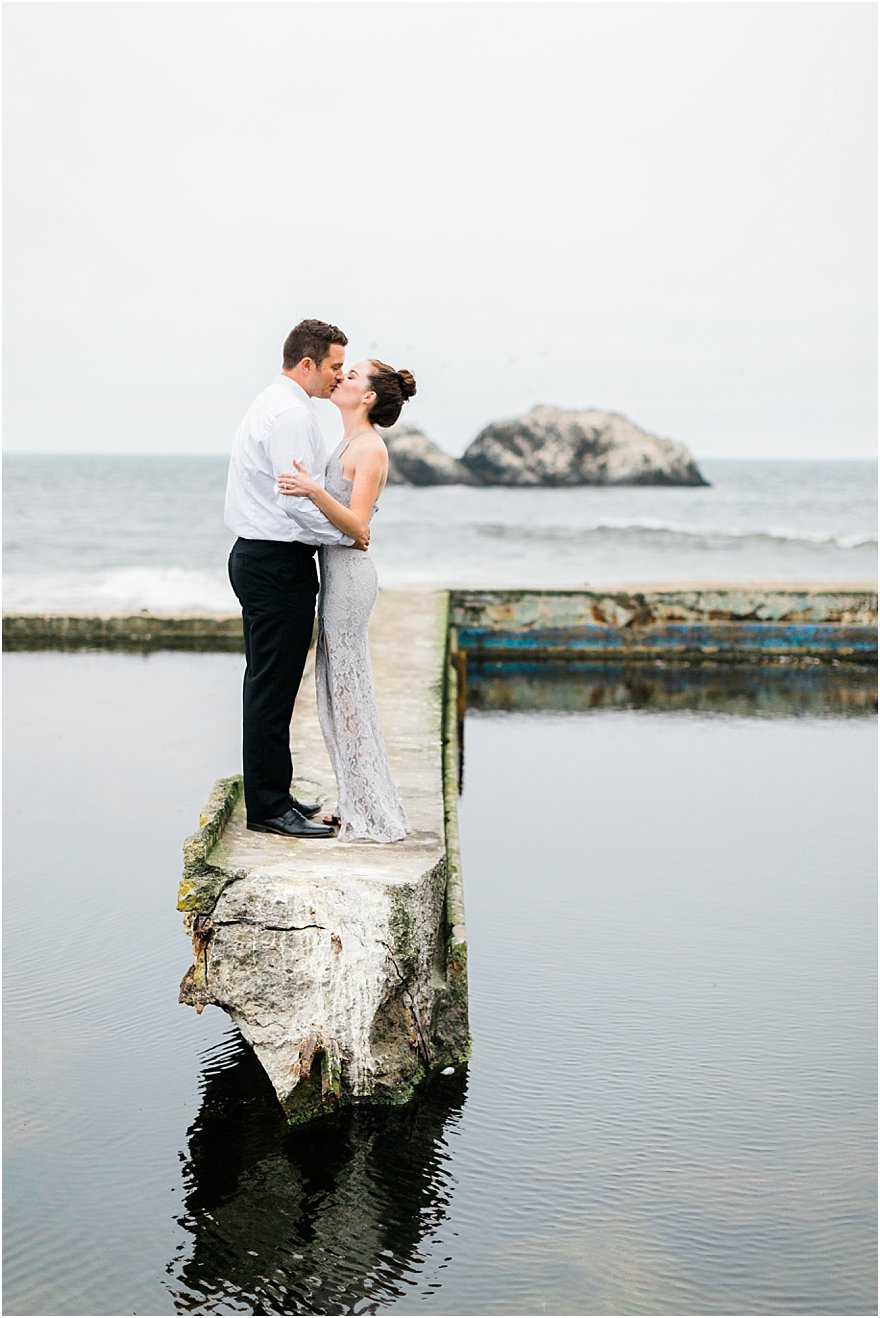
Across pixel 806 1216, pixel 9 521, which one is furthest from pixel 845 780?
pixel 9 521

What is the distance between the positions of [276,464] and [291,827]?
3.61 ft

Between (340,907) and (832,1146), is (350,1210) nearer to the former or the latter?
(340,907)

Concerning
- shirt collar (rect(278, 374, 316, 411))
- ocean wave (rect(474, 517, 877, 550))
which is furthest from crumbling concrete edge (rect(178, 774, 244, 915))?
ocean wave (rect(474, 517, 877, 550))

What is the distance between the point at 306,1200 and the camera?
329 cm

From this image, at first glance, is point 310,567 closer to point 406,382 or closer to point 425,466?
point 406,382

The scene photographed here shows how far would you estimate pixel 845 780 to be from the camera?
24.3ft

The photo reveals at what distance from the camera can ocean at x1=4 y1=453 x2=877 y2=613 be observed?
22.4 m

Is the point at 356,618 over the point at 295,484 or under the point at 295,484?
under

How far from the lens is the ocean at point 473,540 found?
22438 millimetres

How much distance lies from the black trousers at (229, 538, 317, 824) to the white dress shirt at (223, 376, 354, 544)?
60 millimetres

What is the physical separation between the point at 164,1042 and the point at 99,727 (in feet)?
15.4

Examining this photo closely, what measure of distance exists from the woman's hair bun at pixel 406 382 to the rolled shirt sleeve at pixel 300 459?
31 centimetres

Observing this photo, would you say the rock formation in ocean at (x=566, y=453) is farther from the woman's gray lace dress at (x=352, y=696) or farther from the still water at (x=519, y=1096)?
the woman's gray lace dress at (x=352, y=696)

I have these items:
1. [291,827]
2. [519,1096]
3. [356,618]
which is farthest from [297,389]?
[519,1096]
